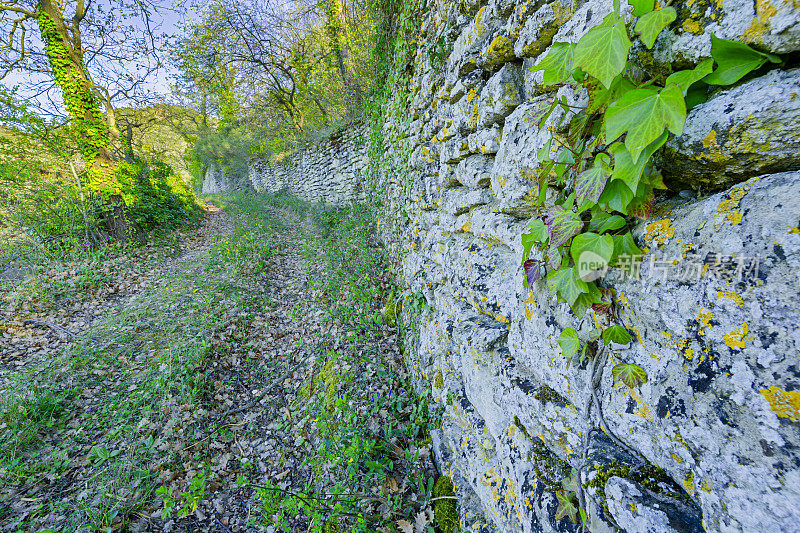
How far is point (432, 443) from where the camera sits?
2635 millimetres

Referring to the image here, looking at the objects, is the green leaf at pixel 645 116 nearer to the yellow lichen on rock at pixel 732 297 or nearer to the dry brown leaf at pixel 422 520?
the yellow lichen on rock at pixel 732 297

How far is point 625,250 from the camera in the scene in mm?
946

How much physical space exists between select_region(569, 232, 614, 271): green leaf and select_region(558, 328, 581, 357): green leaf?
0.92ft

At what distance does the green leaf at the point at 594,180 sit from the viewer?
947mm

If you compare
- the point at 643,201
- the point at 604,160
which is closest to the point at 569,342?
the point at 643,201

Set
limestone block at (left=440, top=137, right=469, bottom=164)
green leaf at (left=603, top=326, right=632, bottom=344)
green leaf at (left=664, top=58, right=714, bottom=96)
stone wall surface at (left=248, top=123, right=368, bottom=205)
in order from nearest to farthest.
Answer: green leaf at (left=664, top=58, right=714, bottom=96), green leaf at (left=603, top=326, right=632, bottom=344), limestone block at (left=440, top=137, right=469, bottom=164), stone wall surface at (left=248, top=123, right=368, bottom=205)

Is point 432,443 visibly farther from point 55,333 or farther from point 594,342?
point 55,333

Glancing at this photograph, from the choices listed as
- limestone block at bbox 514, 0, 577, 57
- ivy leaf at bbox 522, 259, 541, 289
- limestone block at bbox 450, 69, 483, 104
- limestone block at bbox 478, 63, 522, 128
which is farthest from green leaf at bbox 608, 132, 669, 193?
limestone block at bbox 450, 69, 483, 104

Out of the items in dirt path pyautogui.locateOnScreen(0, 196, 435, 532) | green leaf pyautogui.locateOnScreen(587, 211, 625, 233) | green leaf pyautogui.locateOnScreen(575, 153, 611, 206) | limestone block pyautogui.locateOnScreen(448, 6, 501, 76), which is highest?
limestone block pyautogui.locateOnScreen(448, 6, 501, 76)

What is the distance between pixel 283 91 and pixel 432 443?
14.5 meters

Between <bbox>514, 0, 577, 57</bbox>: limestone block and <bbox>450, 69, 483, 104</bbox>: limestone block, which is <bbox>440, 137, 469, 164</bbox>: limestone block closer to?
<bbox>450, 69, 483, 104</bbox>: limestone block

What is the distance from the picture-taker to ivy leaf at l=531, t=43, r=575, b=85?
3.38 ft

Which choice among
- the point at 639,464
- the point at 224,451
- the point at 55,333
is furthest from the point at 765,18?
the point at 55,333

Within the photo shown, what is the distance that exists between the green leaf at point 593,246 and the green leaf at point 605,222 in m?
0.04
